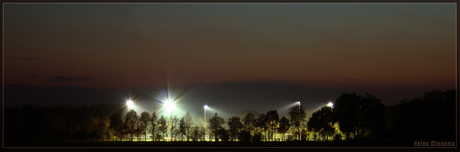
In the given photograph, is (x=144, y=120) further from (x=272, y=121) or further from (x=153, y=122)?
(x=272, y=121)

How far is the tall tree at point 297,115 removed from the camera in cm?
6039

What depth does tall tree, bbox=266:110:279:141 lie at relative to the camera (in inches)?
2384

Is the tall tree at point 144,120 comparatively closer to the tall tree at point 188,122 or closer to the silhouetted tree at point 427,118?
the tall tree at point 188,122

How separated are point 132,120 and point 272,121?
1917cm

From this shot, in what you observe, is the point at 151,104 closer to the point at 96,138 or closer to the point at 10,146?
the point at 96,138

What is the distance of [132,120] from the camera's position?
62.2 meters

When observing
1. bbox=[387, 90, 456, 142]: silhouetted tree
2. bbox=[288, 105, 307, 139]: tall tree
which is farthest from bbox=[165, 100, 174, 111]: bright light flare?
bbox=[387, 90, 456, 142]: silhouetted tree

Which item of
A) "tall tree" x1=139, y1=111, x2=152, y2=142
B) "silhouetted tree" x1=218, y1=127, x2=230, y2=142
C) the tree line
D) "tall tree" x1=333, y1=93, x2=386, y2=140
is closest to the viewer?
the tree line

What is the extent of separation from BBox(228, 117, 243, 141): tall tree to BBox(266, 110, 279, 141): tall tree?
3823 millimetres

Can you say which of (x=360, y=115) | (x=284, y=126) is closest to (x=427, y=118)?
(x=360, y=115)

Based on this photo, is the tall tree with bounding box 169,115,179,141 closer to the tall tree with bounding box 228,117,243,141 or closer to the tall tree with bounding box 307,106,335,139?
the tall tree with bounding box 228,117,243,141

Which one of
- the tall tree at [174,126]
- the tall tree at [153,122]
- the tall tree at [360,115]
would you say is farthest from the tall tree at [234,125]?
the tall tree at [360,115]

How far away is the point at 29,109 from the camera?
5903 centimetres

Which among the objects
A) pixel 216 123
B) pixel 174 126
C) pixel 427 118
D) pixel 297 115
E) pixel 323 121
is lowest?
pixel 174 126
